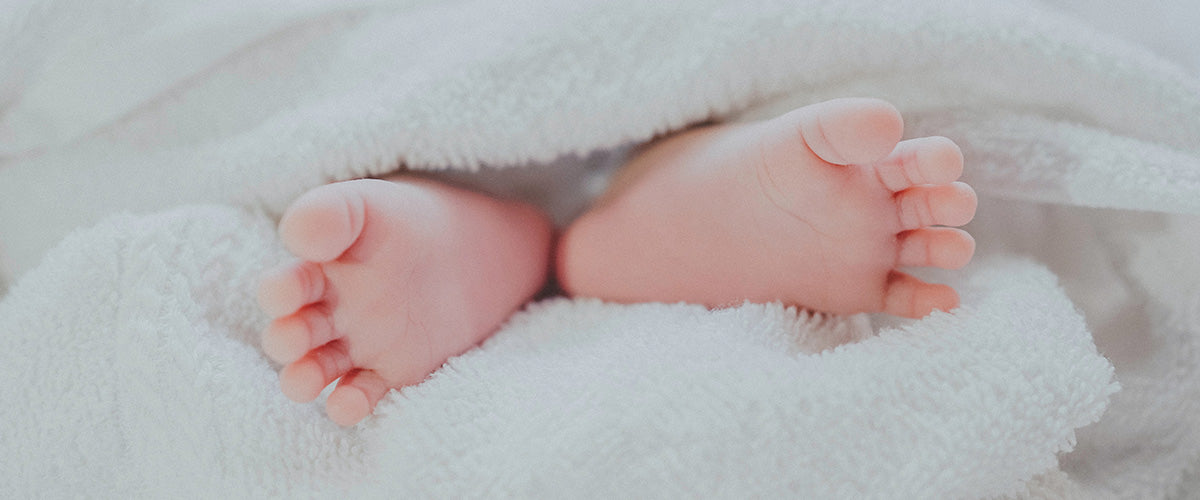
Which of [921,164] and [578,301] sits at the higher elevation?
[921,164]

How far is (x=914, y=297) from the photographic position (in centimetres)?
47

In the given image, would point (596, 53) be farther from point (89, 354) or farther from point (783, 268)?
point (89, 354)

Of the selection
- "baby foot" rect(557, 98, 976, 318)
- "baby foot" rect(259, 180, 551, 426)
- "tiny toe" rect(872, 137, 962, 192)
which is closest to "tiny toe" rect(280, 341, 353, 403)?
"baby foot" rect(259, 180, 551, 426)

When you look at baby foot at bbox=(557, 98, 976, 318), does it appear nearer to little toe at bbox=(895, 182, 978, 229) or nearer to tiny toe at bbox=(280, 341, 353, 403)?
little toe at bbox=(895, 182, 978, 229)

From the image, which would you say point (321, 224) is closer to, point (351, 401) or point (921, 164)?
point (351, 401)

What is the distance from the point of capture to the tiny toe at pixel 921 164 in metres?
0.41

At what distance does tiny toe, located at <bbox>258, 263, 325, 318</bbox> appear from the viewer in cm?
38

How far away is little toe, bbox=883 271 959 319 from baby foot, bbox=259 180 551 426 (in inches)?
10.5

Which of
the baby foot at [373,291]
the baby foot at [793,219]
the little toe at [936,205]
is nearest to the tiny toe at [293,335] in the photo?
the baby foot at [373,291]

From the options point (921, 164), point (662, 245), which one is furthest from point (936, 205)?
point (662, 245)

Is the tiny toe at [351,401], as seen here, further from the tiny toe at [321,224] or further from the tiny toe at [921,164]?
the tiny toe at [921,164]

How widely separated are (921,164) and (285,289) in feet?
1.13

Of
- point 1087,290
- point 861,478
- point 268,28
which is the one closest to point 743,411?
point 861,478

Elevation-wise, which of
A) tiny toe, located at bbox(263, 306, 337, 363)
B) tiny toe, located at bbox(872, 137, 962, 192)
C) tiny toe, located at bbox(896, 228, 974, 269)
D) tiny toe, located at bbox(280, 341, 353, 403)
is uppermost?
tiny toe, located at bbox(872, 137, 962, 192)
